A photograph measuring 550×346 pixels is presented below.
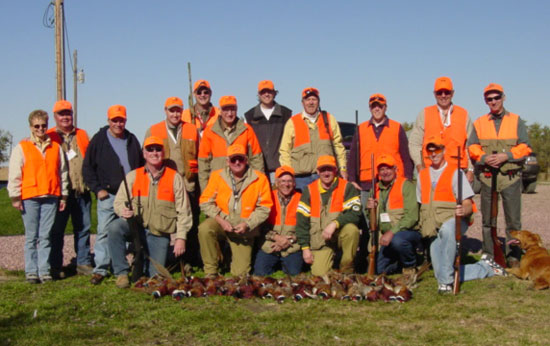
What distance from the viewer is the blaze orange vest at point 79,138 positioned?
7.75m

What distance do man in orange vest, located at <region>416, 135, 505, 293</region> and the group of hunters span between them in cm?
2

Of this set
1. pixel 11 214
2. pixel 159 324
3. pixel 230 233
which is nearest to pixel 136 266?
pixel 230 233

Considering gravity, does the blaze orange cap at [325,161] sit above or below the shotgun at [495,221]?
above

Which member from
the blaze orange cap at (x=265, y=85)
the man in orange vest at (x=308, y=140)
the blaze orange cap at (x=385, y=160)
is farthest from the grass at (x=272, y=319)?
the blaze orange cap at (x=265, y=85)

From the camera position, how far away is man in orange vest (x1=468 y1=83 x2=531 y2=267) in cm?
760

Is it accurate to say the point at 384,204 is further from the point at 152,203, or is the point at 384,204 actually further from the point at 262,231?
the point at 152,203

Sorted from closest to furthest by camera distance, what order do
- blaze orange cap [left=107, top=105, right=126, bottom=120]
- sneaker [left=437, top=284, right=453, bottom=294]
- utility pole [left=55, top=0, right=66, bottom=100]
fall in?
sneaker [left=437, top=284, right=453, bottom=294] < blaze orange cap [left=107, top=105, right=126, bottom=120] < utility pole [left=55, top=0, right=66, bottom=100]

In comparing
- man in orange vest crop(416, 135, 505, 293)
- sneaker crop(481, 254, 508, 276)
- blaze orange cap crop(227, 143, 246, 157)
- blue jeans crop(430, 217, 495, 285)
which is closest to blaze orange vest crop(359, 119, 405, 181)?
man in orange vest crop(416, 135, 505, 293)

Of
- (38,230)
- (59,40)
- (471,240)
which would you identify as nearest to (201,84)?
(38,230)

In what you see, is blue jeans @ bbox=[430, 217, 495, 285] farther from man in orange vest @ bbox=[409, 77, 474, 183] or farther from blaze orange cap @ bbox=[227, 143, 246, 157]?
blaze orange cap @ bbox=[227, 143, 246, 157]

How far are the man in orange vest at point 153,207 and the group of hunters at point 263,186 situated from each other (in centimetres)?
1

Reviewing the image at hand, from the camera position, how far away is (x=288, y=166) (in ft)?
25.1

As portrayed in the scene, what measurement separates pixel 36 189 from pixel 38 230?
0.56 meters

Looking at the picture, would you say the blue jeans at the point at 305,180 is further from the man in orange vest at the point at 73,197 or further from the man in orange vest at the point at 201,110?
the man in orange vest at the point at 73,197
